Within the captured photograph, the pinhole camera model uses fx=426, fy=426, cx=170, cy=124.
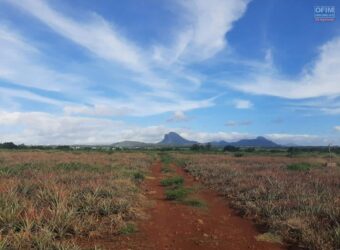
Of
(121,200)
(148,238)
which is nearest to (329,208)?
(148,238)

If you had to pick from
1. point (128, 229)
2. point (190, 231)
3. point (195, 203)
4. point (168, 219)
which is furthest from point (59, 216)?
point (195, 203)

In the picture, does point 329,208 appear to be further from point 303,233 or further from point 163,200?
point 163,200

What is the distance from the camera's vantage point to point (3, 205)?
10312 millimetres

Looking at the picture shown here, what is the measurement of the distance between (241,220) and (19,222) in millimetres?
5917

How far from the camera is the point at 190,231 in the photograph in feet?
33.2

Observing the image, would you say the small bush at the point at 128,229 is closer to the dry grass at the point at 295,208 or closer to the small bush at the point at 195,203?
the dry grass at the point at 295,208

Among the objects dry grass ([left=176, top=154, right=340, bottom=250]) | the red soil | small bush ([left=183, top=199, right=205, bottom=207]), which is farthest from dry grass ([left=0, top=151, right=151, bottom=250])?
dry grass ([left=176, top=154, right=340, bottom=250])

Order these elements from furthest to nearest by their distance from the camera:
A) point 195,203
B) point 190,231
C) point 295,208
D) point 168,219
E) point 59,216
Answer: point 195,203 → point 295,208 → point 168,219 → point 190,231 → point 59,216

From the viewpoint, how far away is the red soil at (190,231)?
8.84 metres

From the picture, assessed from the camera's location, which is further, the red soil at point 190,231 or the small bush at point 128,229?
the small bush at point 128,229

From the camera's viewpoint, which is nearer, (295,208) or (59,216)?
(59,216)

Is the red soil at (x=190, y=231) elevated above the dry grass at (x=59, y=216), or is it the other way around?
the dry grass at (x=59, y=216)

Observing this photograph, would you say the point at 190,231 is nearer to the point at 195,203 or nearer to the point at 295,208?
the point at 295,208

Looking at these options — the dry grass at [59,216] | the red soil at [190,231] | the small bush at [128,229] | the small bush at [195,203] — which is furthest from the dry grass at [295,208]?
the dry grass at [59,216]
